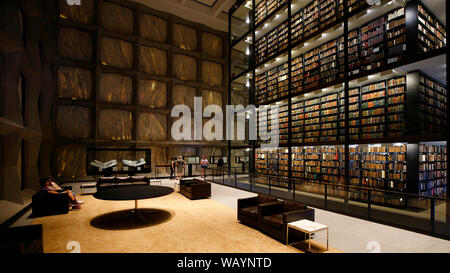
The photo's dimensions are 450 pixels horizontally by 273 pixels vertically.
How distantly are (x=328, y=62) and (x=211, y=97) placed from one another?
880 cm

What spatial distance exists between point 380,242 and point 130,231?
4.21 metres

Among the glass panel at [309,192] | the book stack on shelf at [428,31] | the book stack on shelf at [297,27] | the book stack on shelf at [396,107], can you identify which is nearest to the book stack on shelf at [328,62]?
the book stack on shelf at [297,27]

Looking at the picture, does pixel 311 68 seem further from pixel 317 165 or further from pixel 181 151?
pixel 181 151

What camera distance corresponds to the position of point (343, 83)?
6730mm

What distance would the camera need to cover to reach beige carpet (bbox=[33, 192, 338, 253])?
10.5 ft

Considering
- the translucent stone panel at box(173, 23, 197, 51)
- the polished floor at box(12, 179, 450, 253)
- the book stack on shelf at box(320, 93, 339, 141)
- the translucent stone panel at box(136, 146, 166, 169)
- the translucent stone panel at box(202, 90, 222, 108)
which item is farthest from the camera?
the translucent stone panel at box(202, 90, 222, 108)

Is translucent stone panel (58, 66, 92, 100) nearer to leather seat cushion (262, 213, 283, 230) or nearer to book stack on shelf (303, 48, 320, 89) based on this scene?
book stack on shelf (303, 48, 320, 89)

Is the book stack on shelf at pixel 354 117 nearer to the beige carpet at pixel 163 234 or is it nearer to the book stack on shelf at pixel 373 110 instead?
the book stack on shelf at pixel 373 110

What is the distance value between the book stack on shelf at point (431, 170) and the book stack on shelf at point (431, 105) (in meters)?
0.54

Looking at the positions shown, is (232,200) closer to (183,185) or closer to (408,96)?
(183,185)

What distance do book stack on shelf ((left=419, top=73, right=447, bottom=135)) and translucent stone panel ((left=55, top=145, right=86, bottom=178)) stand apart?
45.3 feet

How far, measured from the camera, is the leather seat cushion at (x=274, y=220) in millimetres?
3456

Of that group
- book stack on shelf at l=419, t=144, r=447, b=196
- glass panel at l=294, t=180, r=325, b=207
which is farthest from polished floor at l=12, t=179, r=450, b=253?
book stack on shelf at l=419, t=144, r=447, b=196

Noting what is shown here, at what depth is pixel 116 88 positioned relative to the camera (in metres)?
12.0
